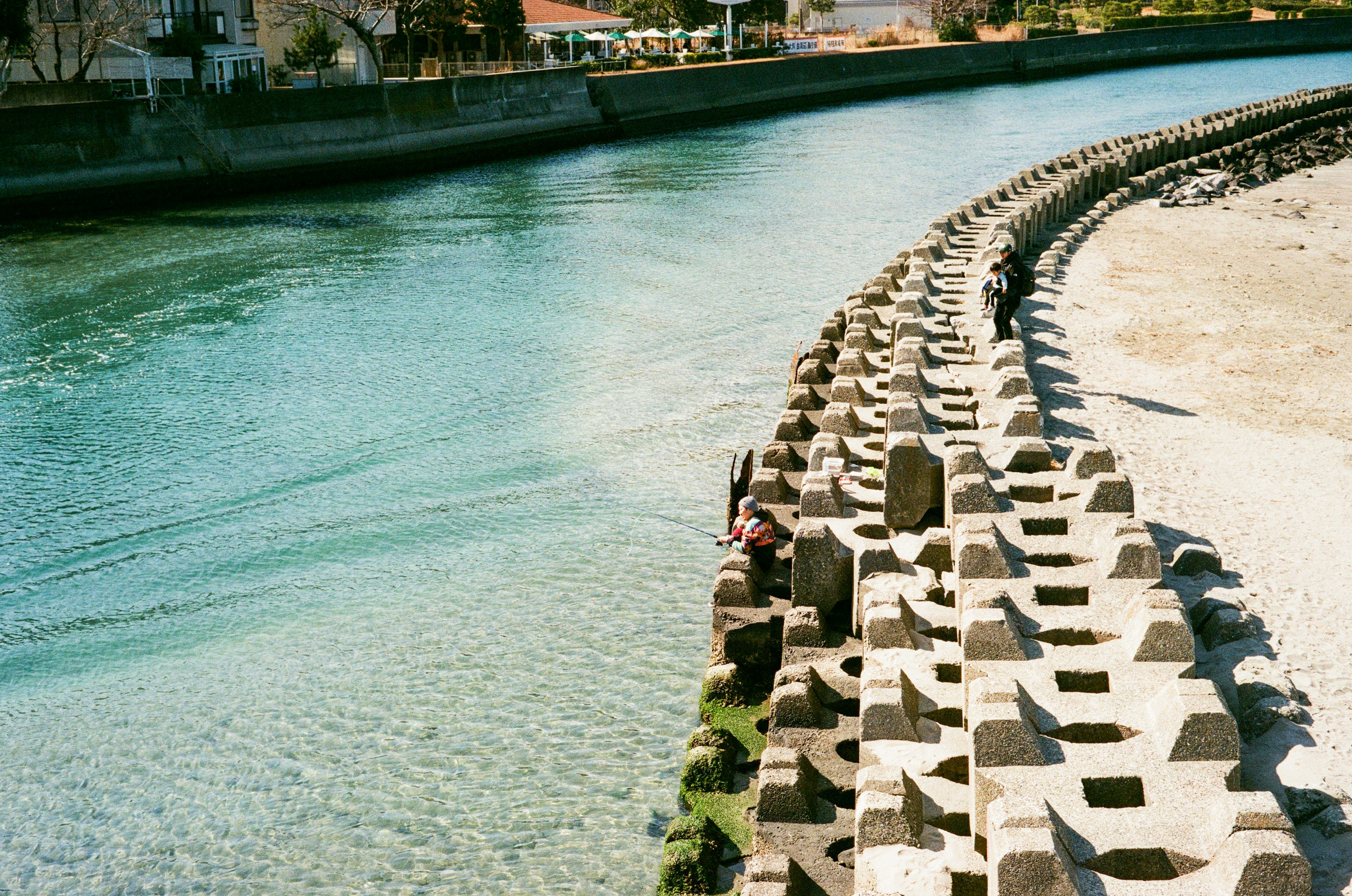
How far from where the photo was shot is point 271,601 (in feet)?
47.2

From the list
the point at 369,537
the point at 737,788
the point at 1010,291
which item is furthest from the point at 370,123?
the point at 737,788

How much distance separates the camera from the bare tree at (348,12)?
164ft

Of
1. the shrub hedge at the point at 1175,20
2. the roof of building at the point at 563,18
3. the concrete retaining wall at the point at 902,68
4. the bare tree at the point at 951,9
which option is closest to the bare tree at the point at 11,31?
the concrete retaining wall at the point at 902,68

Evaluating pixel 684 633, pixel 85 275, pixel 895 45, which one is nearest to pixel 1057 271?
pixel 684 633

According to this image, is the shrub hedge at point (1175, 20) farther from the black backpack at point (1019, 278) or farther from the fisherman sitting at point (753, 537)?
the fisherman sitting at point (753, 537)

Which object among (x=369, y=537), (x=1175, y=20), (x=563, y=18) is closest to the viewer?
(x=369, y=537)

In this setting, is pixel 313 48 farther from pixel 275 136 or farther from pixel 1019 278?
pixel 1019 278

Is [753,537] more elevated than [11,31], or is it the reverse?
[11,31]

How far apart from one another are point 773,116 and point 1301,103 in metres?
→ 24.6

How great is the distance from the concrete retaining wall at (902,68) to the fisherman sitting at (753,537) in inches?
1872

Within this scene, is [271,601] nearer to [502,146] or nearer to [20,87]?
[20,87]

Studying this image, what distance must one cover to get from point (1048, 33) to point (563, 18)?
129 feet

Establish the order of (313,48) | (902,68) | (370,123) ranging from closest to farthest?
(370,123), (313,48), (902,68)

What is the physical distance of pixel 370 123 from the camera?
45750mm
